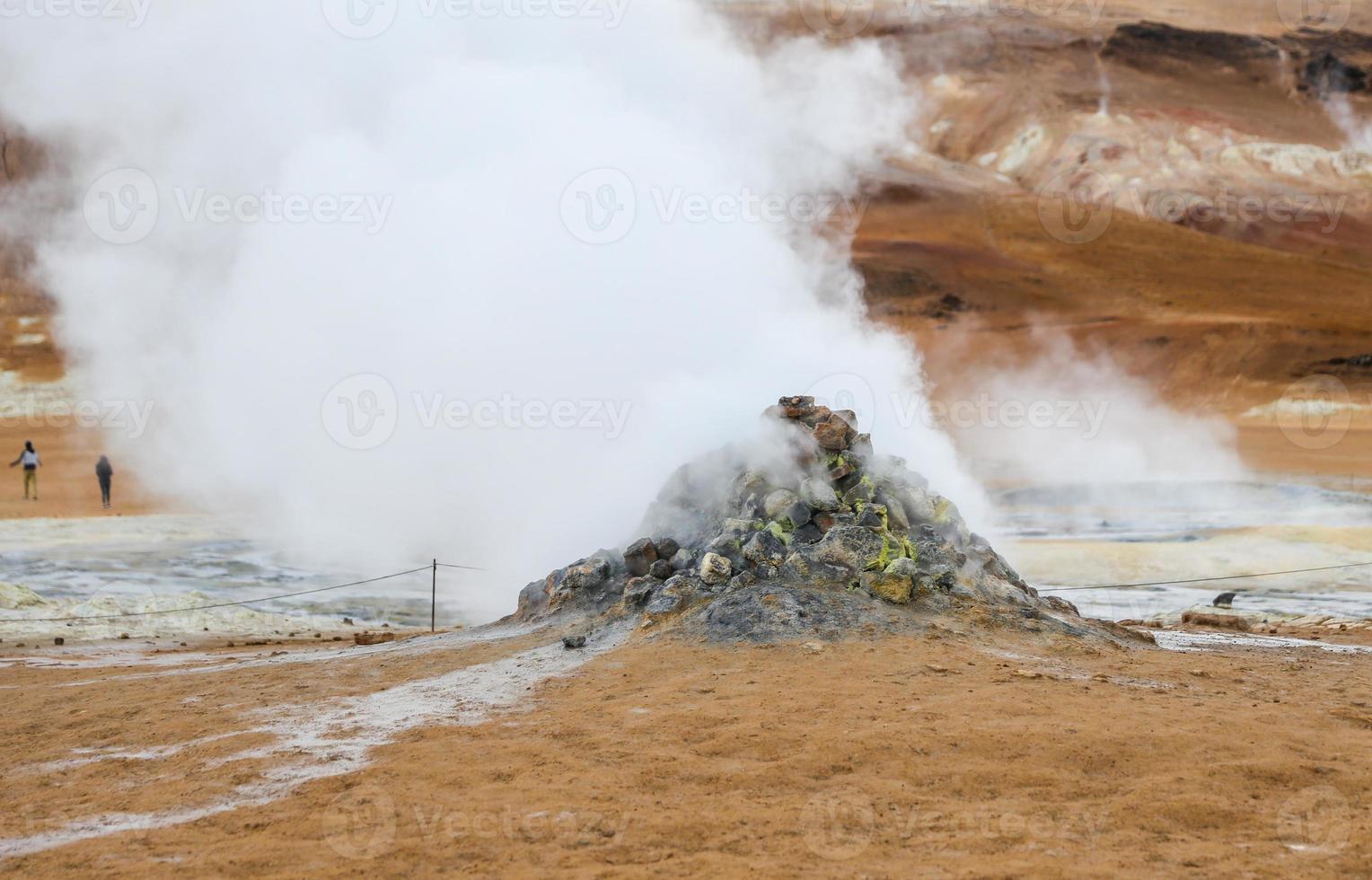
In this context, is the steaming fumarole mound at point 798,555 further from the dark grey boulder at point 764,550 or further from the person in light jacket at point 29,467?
the person in light jacket at point 29,467

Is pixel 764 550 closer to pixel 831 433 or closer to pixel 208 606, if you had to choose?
pixel 831 433

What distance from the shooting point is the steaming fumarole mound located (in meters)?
8.52

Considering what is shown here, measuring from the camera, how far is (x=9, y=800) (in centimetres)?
586

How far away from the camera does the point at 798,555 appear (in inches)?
348

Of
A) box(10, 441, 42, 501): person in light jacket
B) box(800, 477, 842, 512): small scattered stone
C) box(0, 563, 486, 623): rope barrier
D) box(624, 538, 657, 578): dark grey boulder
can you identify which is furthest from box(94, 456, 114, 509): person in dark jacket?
box(800, 477, 842, 512): small scattered stone

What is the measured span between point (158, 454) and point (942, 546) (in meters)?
20.9

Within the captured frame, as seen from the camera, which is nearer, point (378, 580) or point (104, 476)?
point (378, 580)

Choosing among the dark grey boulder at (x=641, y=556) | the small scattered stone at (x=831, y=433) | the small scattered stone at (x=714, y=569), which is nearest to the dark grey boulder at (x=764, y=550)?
the small scattered stone at (x=714, y=569)

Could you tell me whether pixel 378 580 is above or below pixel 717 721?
below

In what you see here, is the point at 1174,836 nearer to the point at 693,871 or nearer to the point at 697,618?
the point at 693,871

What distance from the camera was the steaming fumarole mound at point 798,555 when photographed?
8.52 m

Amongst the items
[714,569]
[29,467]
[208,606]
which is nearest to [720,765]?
[714,569]

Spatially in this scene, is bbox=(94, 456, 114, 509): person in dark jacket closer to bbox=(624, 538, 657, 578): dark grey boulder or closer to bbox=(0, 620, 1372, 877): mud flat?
bbox=(0, 620, 1372, 877): mud flat

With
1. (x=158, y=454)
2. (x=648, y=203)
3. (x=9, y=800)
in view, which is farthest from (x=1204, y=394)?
(x=9, y=800)
